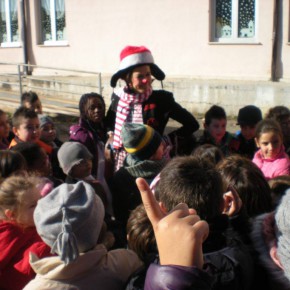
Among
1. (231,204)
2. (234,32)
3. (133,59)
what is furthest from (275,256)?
(234,32)

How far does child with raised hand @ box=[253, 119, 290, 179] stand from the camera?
11.7ft

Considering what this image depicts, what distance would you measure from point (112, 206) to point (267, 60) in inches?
286

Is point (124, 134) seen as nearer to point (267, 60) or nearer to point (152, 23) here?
point (267, 60)

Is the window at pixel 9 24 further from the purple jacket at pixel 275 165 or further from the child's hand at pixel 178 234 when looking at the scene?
the child's hand at pixel 178 234

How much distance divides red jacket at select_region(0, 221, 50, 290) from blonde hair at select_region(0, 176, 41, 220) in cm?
10

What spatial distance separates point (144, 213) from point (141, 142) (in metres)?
0.95

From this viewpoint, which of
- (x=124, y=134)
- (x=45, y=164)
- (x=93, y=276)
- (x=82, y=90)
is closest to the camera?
(x=93, y=276)

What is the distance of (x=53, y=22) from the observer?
13430mm

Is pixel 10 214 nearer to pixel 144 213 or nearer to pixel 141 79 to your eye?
pixel 144 213

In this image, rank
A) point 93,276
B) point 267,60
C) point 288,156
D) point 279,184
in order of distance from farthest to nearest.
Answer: point 267,60 → point 288,156 → point 279,184 → point 93,276

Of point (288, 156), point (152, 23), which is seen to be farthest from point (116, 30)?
point (288, 156)

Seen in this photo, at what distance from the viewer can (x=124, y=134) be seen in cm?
312

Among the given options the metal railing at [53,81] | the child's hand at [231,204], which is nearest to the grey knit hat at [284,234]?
the child's hand at [231,204]

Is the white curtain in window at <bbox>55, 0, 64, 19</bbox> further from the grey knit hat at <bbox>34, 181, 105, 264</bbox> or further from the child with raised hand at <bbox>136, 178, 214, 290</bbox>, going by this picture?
the child with raised hand at <bbox>136, 178, 214, 290</bbox>
